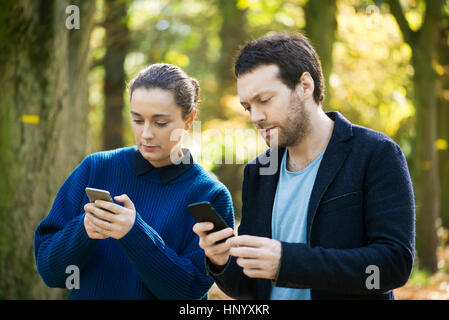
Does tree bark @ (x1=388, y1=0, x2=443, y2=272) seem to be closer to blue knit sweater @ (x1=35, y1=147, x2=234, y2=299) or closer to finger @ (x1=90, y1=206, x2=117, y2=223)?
blue knit sweater @ (x1=35, y1=147, x2=234, y2=299)

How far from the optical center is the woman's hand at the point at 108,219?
234 centimetres

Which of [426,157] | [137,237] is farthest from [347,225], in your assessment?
[426,157]

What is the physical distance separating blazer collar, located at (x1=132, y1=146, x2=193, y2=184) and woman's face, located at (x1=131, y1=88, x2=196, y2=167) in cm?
5

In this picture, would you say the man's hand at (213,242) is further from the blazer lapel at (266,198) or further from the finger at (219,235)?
the blazer lapel at (266,198)

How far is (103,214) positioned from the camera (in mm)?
2338

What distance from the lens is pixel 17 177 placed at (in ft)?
17.1

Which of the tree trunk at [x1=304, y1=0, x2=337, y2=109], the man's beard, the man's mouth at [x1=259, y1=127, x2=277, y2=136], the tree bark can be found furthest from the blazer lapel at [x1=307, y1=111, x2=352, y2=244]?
the tree bark

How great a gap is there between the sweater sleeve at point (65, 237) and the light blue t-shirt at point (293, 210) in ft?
2.82

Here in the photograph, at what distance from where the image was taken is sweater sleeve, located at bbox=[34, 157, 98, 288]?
2.50 meters

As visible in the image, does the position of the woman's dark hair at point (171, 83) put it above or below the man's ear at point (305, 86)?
above

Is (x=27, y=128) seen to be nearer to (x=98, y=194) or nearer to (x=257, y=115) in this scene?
(x=98, y=194)
